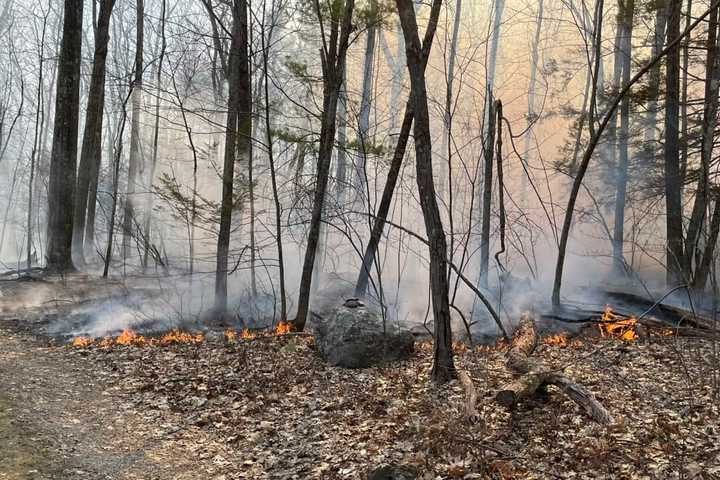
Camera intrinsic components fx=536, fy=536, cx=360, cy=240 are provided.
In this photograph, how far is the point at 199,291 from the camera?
12.1 m

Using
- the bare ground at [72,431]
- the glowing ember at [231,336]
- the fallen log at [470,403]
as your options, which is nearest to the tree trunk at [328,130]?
the glowing ember at [231,336]

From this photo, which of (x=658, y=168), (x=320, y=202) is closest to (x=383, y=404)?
(x=320, y=202)

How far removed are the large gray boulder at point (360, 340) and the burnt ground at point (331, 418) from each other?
0.76ft

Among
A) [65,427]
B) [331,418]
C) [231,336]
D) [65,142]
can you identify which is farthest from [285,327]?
[65,142]

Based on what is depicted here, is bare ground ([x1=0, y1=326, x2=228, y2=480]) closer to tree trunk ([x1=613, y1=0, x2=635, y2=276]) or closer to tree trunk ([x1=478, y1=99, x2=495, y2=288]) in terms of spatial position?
tree trunk ([x1=478, y1=99, x2=495, y2=288])

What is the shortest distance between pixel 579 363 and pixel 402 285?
7.54 meters

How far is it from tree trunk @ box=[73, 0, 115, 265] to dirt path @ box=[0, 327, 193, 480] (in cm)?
864

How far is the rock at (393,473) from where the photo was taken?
4277mm

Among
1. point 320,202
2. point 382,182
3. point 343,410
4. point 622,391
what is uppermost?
point 382,182

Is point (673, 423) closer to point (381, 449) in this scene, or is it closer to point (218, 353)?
point (381, 449)

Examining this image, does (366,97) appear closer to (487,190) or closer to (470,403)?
(487,190)

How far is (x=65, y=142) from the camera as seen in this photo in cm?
1302

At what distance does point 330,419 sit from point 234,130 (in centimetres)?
623

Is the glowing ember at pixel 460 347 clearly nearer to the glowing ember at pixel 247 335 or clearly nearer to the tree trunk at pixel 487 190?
the tree trunk at pixel 487 190
